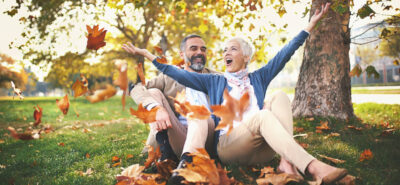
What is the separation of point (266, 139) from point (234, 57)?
3.14 ft

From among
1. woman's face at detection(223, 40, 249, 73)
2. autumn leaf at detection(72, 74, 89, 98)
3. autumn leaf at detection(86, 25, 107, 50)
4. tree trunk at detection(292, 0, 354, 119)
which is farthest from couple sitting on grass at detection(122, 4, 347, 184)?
tree trunk at detection(292, 0, 354, 119)

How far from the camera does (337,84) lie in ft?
16.3

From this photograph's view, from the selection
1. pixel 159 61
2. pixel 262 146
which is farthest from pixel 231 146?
pixel 159 61

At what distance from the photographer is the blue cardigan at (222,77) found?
7.77 feet

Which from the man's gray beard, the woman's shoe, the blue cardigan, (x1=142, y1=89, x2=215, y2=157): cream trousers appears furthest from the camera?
the man's gray beard

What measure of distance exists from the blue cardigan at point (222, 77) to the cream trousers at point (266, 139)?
207mm

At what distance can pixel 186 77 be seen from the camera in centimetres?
238

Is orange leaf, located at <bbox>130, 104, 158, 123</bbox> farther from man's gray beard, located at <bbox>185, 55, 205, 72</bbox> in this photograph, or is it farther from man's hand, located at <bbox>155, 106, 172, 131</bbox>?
man's gray beard, located at <bbox>185, 55, 205, 72</bbox>

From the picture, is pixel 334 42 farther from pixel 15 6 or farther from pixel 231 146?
pixel 15 6

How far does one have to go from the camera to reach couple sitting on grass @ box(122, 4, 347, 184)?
1.81 meters

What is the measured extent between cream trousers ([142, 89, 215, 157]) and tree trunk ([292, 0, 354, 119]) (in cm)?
334

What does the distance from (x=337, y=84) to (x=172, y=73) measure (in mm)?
3888

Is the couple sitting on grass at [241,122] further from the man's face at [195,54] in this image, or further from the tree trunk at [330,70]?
the tree trunk at [330,70]

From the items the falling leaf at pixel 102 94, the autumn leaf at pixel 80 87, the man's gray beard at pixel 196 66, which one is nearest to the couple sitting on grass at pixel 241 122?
the falling leaf at pixel 102 94
